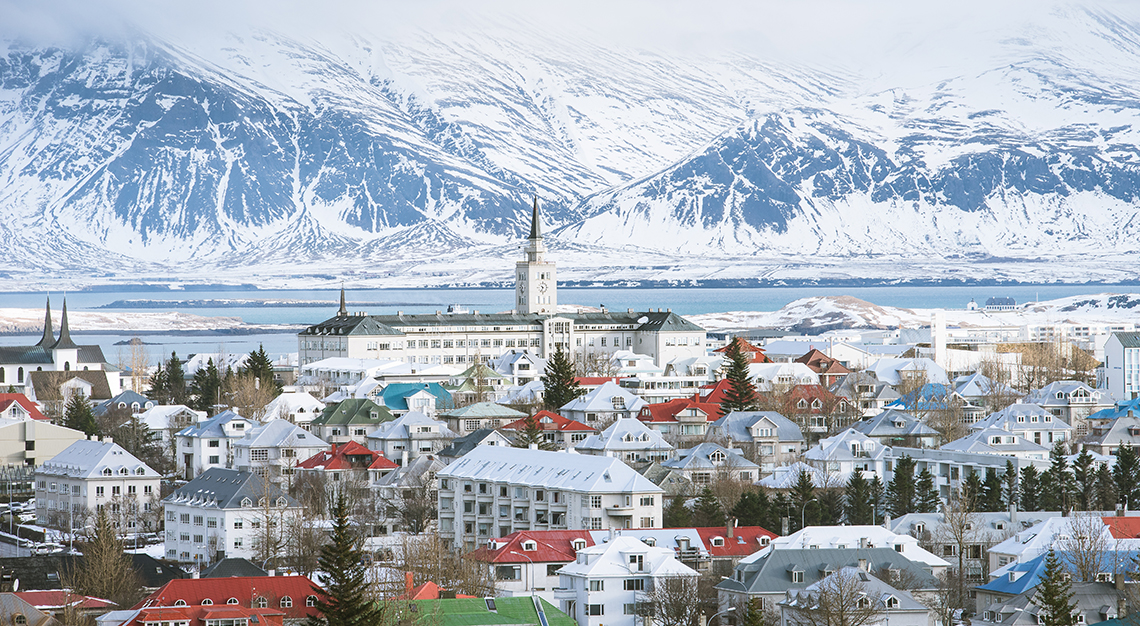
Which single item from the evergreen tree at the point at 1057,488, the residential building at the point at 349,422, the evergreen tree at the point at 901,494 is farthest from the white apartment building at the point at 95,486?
the evergreen tree at the point at 1057,488

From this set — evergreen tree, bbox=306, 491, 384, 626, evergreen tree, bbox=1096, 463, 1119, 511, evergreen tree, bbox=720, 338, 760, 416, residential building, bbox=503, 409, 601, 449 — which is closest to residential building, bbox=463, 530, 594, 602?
evergreen tree, bbox=306, 491, 384, 626

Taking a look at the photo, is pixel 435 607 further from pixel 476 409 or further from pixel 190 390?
pixel 190 390

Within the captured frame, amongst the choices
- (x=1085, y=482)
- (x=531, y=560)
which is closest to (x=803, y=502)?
(x=1085, y=482)

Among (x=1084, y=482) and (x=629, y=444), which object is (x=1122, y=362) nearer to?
(x=629, y=444)

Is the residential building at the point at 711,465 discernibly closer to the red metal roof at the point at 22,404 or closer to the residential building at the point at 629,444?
the residential building at the point at 629,444

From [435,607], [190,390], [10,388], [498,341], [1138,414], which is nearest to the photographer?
[435,607]

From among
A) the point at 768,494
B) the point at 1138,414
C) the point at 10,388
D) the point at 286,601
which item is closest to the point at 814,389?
the point at 1138,414
